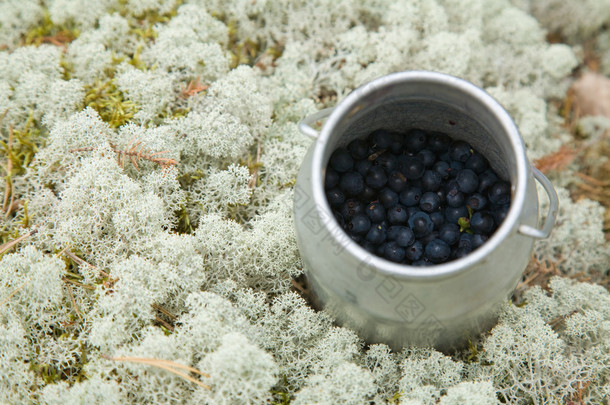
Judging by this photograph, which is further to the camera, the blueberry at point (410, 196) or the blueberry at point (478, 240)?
the blueberry at point (410, 196)

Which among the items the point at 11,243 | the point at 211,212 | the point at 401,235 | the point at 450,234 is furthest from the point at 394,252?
the point at 11,243

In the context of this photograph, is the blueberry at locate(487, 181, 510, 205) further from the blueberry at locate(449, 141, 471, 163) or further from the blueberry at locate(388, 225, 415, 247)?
the blueberry at locate(388, 225, 415, 247)

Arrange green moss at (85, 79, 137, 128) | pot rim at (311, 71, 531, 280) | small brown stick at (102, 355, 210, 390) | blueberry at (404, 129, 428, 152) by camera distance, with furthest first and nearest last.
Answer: green moss at (85, 79, 137, 128), blueberry at (404, 129, 428, 152), small brown stick at (102, 355, 210, 390), pot rim at (311, 71, 531, 280)

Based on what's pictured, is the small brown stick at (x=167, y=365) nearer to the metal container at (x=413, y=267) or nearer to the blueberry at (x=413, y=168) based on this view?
the metal container at (x=413, y=267)

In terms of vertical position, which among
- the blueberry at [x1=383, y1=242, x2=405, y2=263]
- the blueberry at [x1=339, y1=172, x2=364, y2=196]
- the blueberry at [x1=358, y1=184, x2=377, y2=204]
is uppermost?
the blueberry at [x1=339, y1=172, x2=364, y2=196]

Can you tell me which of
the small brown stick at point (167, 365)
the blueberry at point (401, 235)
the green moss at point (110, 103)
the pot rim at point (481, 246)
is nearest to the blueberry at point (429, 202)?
the blueberry at point (401, 235)

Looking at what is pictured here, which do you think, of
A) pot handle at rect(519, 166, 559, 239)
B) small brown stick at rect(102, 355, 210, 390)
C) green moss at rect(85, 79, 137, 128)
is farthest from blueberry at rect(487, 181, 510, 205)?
green moss at rect(85, 79, 137, 128)
